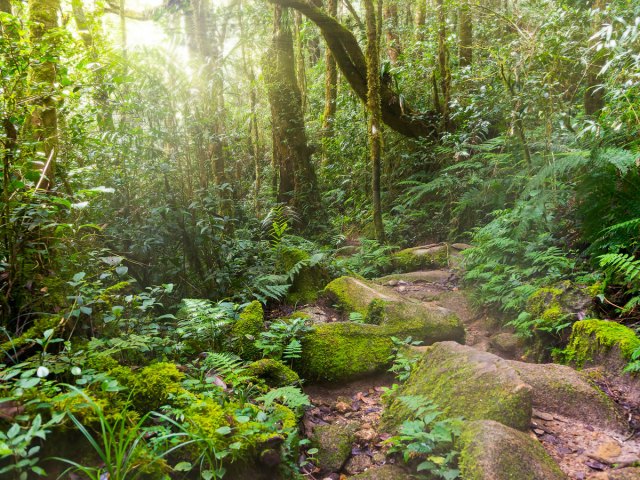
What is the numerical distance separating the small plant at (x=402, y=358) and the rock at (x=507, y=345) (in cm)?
93

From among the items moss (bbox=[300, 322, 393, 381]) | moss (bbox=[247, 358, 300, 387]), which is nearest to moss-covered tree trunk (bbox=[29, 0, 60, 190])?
moss (bbox=[247, 358, 300, 387])

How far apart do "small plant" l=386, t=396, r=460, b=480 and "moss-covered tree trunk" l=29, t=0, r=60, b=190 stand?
317cm

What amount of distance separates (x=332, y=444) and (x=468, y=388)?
1018 mm

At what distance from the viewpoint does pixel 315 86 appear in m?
16.2

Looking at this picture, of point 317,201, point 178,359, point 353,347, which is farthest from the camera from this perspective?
point 317,201

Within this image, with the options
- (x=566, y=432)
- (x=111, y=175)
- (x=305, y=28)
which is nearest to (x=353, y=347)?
(x=566, y=432)

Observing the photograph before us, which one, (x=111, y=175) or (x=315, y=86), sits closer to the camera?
(x=111, y=175)

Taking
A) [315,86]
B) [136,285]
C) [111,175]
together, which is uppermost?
[315,86]

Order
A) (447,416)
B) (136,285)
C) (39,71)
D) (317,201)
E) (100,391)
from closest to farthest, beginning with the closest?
(100,391), (447,416), (39,71), (136,285), (317,201)

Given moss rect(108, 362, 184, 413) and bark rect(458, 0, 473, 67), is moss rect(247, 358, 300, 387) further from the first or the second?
bark rect(458, 0, 473, 67)

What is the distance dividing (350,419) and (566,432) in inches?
61.3

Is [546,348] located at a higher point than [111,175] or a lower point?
lower

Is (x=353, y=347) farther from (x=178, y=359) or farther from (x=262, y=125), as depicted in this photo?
(x=262, y=125)

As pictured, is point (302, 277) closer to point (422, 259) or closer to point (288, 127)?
point (422, 259)
